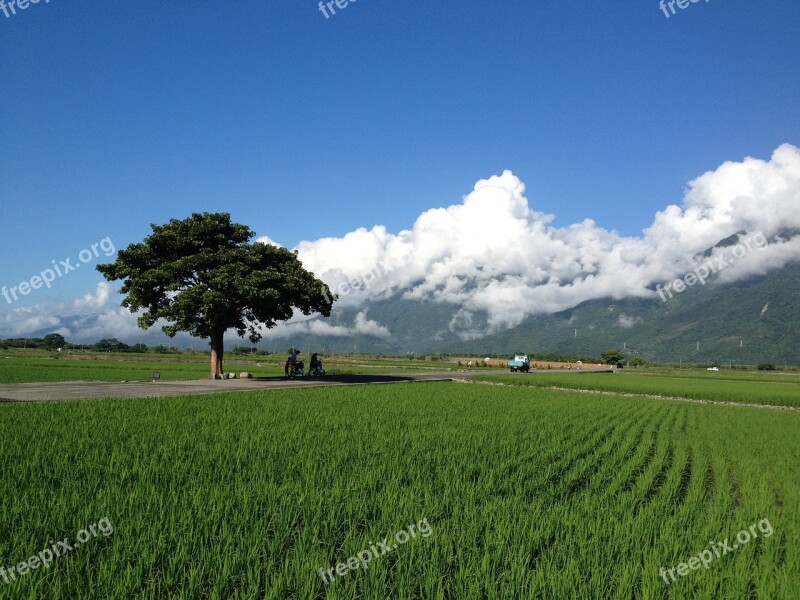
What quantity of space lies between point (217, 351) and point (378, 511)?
1117 inches

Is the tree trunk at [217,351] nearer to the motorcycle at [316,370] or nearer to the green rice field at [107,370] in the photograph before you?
the green rice field at [107,370]

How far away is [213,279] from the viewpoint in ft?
92.6

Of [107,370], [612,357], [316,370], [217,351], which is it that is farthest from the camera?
[612,357]

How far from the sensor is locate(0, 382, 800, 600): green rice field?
4801 mm

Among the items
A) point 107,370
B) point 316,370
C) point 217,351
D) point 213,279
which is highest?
point 213,279

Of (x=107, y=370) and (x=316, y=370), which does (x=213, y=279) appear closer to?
(x=316, y=370)

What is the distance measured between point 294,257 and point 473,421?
21.3 meters

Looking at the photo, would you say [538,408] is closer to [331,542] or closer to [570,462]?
[570,462]

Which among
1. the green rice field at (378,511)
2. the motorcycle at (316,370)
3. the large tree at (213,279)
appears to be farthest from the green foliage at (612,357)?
the green rice field at (378,511)

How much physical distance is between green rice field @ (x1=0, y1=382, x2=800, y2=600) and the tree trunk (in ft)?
58.8

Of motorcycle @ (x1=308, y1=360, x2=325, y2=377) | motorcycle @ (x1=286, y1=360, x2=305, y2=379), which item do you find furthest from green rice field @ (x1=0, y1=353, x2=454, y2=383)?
motorcycle @ (x1=286, y1=360, x2=305, y2=379)

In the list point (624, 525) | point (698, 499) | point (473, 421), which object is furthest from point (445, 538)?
point (473, 421)

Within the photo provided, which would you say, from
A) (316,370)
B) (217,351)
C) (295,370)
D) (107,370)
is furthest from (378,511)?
(107,370)

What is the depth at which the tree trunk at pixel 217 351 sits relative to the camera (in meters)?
31.8
